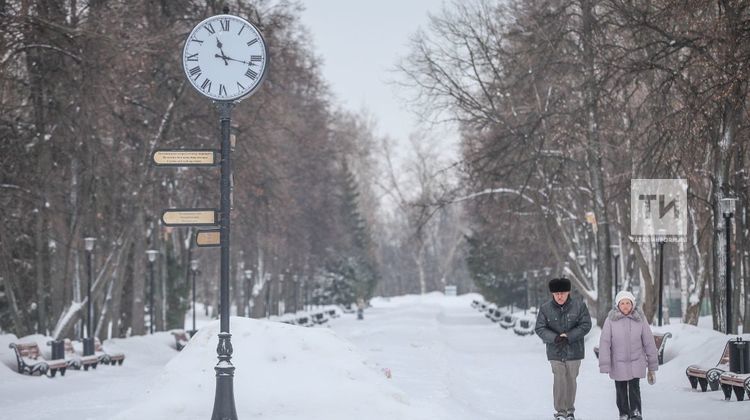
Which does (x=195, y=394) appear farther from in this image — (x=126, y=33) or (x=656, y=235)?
(x=656, y=235)

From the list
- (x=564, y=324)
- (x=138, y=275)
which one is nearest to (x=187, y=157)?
(x=564, y=324)

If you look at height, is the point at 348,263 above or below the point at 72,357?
above

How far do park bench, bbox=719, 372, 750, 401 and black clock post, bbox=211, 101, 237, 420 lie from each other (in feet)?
23.8

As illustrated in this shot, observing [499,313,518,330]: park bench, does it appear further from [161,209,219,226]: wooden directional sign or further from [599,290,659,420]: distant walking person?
[161,209,219,226]: wooden directional sign

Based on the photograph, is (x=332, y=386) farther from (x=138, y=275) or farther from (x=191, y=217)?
(x=138, y=275)

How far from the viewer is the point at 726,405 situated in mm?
16891

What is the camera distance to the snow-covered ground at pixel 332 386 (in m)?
14.5

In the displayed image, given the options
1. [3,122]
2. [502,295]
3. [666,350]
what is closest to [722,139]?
[666,350]

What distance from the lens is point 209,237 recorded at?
43.2 feet

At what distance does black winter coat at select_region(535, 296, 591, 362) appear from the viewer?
1341 cm

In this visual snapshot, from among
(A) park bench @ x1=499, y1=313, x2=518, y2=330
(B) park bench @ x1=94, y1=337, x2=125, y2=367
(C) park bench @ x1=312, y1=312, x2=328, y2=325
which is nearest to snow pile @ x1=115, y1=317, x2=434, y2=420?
(B) park bench @ x1=94, y1=337, x2=125, y2=367

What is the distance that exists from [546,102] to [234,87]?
2477cm

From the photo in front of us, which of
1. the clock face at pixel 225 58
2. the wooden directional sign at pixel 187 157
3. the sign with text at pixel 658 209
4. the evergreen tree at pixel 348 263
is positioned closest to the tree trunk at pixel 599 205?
the sign with text at pixel 658 209

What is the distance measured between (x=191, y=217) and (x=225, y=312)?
1.11m
